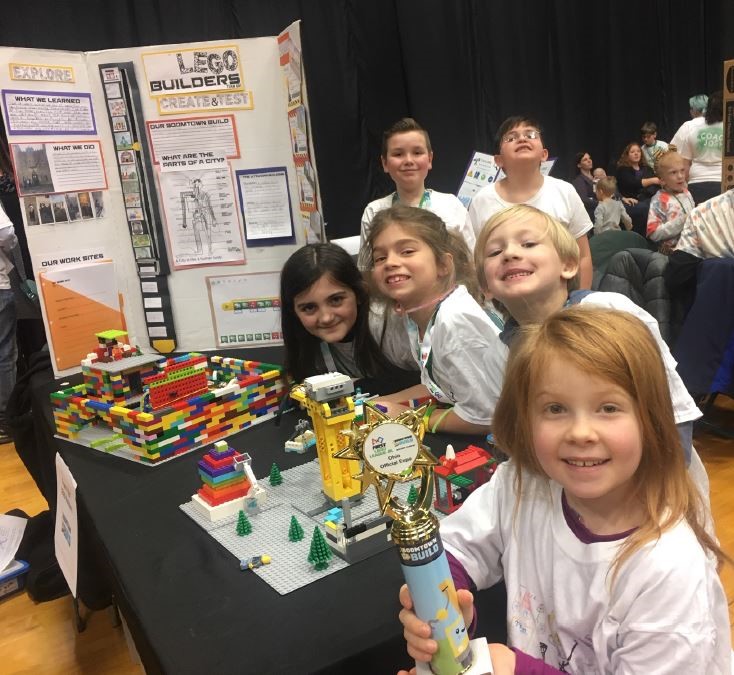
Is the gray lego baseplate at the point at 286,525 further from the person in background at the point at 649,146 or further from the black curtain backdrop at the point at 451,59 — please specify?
the person in background at the point at 649,146

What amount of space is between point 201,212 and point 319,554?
1.89 m

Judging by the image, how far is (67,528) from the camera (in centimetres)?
153

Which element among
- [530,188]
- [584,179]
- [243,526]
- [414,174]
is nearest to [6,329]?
[414,174]

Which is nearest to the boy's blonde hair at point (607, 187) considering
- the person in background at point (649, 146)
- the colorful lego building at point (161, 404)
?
the person in background at point (649, 146)

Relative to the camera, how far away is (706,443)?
2924 mm

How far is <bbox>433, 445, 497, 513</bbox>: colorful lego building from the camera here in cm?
118

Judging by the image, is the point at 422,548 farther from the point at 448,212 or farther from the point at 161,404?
the point at 448,212

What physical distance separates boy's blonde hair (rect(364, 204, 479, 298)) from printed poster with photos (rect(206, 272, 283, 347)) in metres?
0.85

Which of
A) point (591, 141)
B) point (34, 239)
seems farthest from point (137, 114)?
point (591, 141)

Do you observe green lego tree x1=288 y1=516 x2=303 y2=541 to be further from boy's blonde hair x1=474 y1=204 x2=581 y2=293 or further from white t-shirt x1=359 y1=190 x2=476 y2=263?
white t-shirt x1=359 y1=190 x2=476 y2=263

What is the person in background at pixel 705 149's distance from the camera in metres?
4.08

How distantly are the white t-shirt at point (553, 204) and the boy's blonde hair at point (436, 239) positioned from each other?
729mm

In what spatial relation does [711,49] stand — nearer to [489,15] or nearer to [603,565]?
[489,15]

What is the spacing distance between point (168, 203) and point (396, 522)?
2205 mm
